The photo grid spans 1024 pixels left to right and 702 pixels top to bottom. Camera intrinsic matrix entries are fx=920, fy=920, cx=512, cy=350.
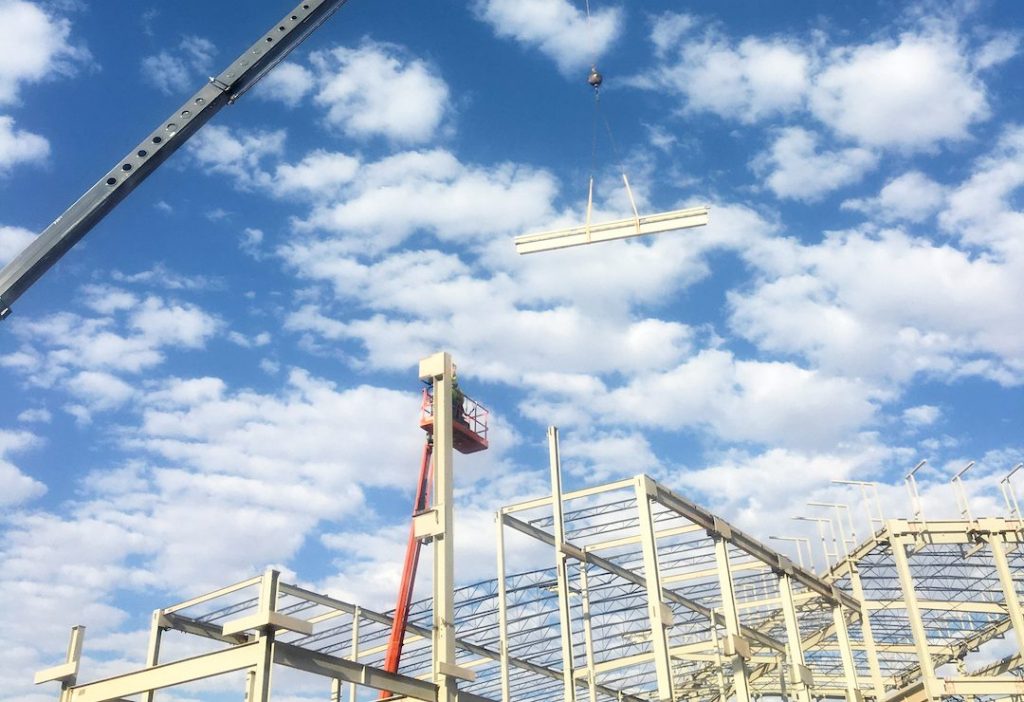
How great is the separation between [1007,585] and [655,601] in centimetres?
1973

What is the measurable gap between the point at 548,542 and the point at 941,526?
17050 mm

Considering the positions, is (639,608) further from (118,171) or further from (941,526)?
(118,171)

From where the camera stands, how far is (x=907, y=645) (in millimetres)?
53438

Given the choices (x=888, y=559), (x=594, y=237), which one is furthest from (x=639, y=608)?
(x=594, y=237)

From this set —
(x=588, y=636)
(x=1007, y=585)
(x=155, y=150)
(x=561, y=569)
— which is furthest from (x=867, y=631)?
(x=155, y=150)

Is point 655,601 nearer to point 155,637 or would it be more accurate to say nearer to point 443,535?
point 443,535

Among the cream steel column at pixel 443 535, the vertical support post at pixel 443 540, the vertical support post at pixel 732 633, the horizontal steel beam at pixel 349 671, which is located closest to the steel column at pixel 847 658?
the vertical support post at pixel 732 633

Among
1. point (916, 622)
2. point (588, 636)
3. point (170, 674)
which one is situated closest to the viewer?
point (170, 674)

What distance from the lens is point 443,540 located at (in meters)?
24.3

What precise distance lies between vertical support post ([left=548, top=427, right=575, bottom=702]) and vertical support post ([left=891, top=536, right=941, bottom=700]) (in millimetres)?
15239

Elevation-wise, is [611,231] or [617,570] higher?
[611,231]

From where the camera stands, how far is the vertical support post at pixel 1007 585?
37.4 meters

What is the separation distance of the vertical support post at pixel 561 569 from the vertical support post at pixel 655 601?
2809 mm

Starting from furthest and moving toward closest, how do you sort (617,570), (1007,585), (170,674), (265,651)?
(1007,585)
(617,570)
(170,674)
(265,651)
